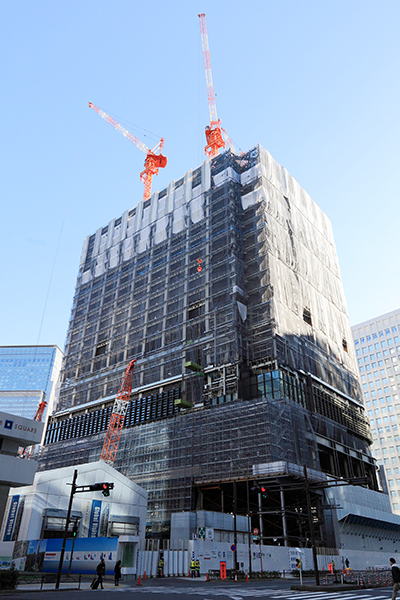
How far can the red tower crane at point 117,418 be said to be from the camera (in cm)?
7062

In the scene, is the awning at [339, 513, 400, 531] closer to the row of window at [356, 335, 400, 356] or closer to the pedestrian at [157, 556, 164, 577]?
the pedestrian at [157, 556, 164, 577]

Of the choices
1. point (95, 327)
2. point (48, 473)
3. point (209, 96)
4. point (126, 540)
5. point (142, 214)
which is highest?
point (209, 96)

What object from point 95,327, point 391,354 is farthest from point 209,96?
point 391,354

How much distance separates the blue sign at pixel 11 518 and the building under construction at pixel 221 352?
69.4 feet

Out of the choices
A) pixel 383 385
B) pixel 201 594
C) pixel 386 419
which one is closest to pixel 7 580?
pixel 201 594

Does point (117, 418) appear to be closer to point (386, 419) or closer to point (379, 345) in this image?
point (386, 419)

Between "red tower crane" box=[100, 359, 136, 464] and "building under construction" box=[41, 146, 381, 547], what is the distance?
132 centimetres

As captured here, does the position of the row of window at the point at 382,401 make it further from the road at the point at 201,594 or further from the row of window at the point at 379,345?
the road at the point at 201,594

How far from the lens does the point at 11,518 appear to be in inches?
1698

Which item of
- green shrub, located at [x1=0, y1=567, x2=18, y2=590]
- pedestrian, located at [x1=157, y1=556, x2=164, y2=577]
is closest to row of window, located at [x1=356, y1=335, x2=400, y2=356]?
pedestrian, located at [x1=157, y1=556, x2=164, y2=577]

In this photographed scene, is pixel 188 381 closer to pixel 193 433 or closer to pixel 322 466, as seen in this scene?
pixel 193 433

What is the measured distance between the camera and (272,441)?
54.0m

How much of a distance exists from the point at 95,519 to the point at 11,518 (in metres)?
7.81

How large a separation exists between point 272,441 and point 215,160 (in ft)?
187
